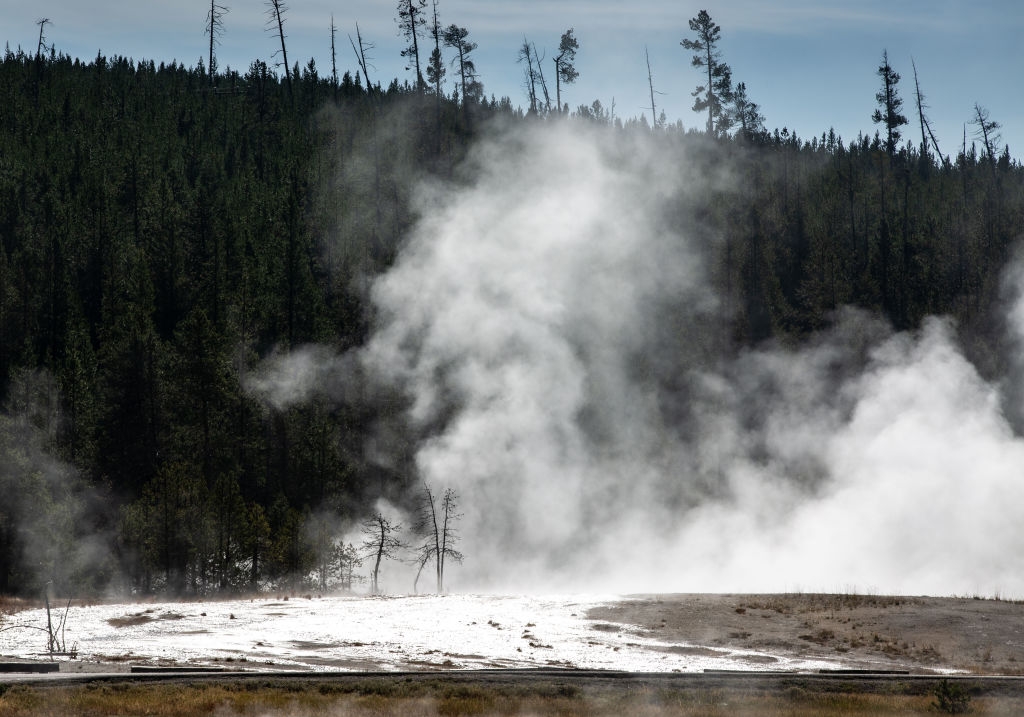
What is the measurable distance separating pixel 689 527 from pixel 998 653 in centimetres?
3347

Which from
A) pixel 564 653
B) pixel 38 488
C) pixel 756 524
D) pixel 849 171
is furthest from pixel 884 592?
pixel 849 171

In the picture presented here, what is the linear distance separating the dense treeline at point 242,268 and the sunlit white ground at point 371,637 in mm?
13958

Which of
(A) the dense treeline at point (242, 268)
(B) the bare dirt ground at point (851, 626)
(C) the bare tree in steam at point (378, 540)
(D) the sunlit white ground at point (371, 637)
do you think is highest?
(A) the dense treeline at point (242, 268)

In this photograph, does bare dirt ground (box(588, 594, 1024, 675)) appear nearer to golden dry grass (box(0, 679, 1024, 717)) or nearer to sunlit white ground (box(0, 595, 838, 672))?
sunlit white ground (box(0, 595, 838, 672))

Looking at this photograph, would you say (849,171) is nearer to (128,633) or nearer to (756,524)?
(756,524)

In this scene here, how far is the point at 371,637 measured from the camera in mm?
34500

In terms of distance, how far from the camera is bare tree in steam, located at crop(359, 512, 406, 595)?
5806 cm

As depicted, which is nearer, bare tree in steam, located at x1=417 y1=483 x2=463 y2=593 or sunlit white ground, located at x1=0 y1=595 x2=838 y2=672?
sunlit white ground, located at x1=0 y1=595 x2=838 y2=672

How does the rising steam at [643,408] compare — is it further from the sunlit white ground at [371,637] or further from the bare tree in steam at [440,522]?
the sunlit white ground at [371,637]

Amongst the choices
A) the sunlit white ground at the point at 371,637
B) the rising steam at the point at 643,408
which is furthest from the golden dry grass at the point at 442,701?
the rising steam at the point at 643,408

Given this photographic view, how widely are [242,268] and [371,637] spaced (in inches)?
1898

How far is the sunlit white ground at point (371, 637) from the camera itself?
30.2 m

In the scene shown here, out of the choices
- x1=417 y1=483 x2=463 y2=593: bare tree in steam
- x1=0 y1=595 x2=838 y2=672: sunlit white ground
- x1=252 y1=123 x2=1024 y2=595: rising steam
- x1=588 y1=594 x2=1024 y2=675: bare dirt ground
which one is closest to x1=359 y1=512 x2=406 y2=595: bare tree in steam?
x1=417 y1=483 x2=463 y2=593: bare tree in steam

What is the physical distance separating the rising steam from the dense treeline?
116 inches
